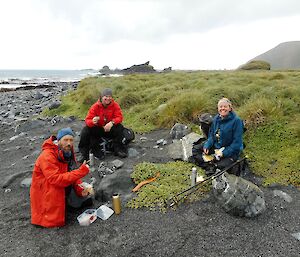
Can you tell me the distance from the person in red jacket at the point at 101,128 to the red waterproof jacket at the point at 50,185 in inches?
116

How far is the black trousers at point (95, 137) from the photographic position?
817 centimetres

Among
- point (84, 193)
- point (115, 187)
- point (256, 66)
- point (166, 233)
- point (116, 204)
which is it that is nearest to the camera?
point (166, 233)

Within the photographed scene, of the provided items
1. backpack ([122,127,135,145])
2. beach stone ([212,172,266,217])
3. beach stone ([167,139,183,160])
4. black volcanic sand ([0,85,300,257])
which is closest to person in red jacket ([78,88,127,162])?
backpack ([122,127,135,145])

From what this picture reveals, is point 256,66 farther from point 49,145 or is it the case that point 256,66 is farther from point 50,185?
point 50,185

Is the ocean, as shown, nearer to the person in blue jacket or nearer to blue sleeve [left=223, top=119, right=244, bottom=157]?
the person in blue jacket

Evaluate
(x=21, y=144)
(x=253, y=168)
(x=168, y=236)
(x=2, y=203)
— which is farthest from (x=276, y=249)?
(x=21, y=144)

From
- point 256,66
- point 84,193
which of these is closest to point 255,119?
point 84,193

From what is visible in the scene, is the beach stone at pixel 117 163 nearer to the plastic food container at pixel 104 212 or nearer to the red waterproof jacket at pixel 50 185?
the plastic food container at pixel 104 212

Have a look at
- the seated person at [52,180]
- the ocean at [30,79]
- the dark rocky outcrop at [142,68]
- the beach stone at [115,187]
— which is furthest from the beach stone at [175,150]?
the dark rocky outcrop at [142,68]

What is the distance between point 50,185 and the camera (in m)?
5.02

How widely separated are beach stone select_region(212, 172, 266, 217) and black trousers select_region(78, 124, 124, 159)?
12.2 feet

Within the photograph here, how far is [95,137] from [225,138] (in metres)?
3.63

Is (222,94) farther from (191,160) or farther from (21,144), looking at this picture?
(21,144)

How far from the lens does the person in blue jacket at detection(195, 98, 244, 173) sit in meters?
6.41
